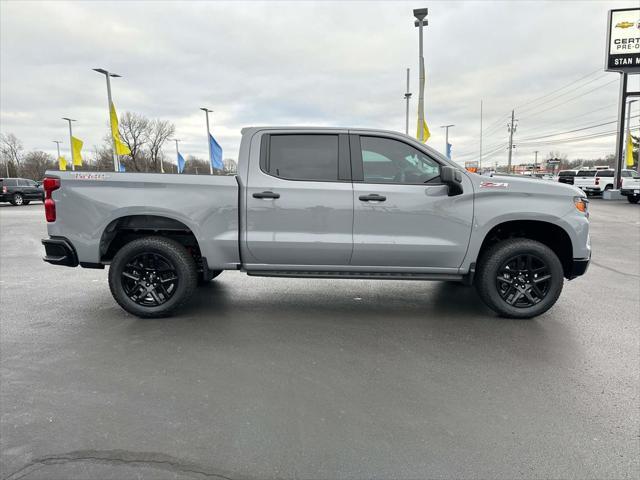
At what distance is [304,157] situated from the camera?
4531mm

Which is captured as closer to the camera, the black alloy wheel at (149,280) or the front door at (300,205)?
the front door at (300,205)

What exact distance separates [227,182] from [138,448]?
271 centimetres

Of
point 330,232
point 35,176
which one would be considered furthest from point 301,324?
point 35,176

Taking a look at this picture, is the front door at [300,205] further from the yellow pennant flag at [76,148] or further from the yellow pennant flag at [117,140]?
the yellow pennant flag at [76,148]

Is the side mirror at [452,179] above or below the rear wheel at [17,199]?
above

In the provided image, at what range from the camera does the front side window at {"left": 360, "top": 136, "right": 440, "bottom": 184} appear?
442cm

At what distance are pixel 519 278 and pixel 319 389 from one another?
270 cm

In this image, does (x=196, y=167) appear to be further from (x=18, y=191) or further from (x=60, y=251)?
(x=60, y=251)

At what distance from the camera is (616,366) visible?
344cm

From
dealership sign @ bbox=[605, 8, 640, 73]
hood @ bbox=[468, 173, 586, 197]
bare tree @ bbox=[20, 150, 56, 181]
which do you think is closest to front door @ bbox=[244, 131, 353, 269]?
hood @ bbox=[468, 173, 586, 197]

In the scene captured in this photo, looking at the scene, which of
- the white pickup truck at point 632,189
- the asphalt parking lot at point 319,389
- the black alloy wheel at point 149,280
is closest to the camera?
the asphalt parking lot at point 319,389

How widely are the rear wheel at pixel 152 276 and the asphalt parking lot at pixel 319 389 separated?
7.5 inches

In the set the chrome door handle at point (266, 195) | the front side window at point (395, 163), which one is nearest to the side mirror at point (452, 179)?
the front side window at point (395, 163)

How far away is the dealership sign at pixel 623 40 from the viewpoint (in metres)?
24.6
